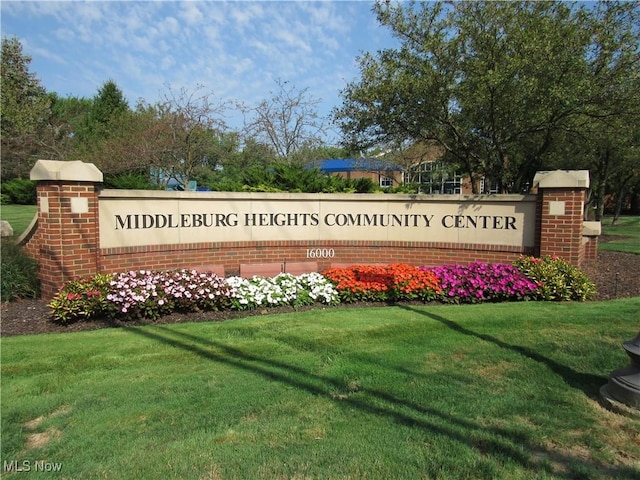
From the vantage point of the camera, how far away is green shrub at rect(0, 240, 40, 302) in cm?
692

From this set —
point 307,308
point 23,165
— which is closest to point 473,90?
point 307,308

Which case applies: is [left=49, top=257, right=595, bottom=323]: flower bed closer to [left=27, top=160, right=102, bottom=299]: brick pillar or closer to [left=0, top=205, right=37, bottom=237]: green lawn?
[left=27, top=160, right=102, bottom=299]: brick pillar

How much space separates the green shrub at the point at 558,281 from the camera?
706cm

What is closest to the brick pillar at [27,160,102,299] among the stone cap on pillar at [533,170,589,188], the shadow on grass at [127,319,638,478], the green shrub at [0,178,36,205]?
the shadow on grass at [127,319,638,478]

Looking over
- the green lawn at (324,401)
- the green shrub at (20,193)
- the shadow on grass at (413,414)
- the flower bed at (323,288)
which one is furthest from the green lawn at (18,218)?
the green shrub at (20,193)

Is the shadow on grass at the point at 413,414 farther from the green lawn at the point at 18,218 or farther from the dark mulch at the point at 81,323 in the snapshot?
the green lawn at the point at 18,218

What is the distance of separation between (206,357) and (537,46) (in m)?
7.12

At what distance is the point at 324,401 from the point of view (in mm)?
3562

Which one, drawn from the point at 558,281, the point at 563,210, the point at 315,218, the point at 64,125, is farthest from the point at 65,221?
the point at 64,125

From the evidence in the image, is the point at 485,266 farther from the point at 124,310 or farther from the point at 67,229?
the point at 67,229

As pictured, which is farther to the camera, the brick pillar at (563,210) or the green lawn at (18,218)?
the green lawn at (18,218)

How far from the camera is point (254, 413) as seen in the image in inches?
134

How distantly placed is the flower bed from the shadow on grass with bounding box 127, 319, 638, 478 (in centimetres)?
159

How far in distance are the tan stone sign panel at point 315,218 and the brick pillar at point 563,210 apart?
0.33 m
